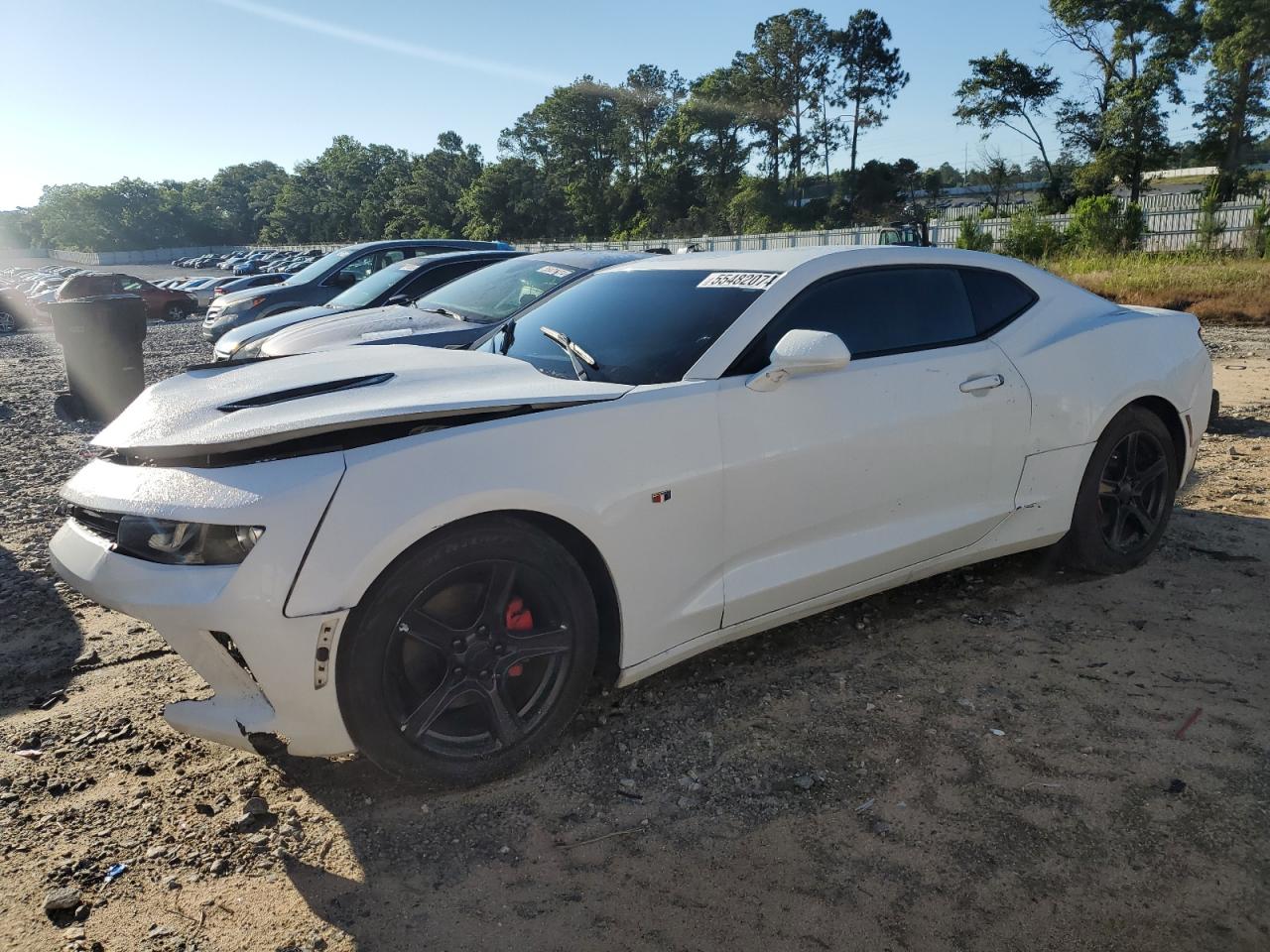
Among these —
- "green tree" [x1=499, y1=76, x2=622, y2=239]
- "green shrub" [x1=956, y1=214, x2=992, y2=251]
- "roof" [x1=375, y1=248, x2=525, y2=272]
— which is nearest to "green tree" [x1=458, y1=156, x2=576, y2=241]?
"green tree" [x1=499, y1=76, x2=622, y2=239]

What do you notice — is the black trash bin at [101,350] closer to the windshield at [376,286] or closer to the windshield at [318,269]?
the windshield at [376,286]

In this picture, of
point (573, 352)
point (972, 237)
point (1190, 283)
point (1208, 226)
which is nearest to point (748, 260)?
point (573, 352)

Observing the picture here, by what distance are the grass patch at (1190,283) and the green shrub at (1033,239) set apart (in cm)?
378

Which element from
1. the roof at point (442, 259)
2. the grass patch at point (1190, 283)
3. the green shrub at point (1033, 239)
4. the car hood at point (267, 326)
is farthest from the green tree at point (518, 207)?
the car hood at point (267, 326)

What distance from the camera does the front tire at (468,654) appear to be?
249 centimetres

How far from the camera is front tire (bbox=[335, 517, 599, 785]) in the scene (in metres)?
2.49

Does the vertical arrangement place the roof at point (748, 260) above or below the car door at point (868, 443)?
above

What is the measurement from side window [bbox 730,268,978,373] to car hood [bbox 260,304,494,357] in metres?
3.74

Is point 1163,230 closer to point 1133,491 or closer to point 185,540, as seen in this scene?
point 1133,491

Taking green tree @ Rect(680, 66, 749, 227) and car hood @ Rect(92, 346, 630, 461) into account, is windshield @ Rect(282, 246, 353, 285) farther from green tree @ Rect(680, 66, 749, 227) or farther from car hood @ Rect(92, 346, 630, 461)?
green tree @ Rect(680, 66, 749, 227)

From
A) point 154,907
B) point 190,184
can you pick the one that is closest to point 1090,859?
point 154,907

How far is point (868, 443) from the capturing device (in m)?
3.31

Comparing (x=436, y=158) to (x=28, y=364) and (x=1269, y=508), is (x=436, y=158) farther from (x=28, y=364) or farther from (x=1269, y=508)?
(x=1269, y=508)

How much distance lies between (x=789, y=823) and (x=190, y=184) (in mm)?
173032
